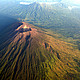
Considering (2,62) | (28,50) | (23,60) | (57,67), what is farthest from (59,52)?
(2,62)

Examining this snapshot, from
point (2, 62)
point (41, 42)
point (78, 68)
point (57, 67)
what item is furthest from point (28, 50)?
point (78, 68)

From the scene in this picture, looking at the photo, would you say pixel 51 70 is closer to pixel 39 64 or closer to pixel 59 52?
pixel 39 64

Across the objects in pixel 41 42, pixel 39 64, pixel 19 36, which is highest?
pixel 19 36

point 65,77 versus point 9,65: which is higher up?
point 9,65

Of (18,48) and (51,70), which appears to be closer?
(51,70)

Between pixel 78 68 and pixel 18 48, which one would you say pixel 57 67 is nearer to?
pixel 78 68

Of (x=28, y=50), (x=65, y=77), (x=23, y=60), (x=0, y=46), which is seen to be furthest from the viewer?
(x=0, y=46)

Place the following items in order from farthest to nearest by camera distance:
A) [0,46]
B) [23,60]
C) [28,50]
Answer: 1. [0,46]
2. [28,50]
3. [23,60]
